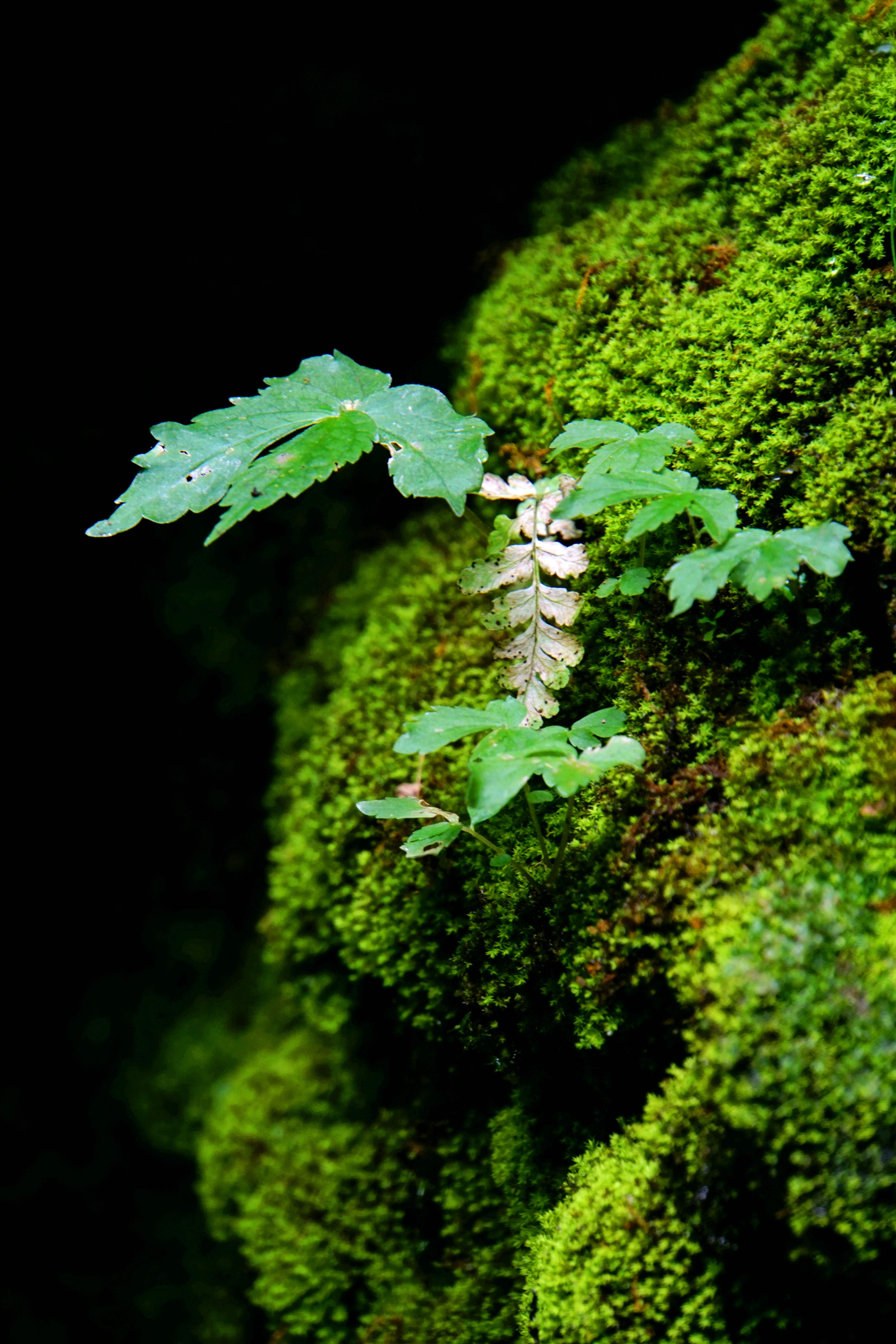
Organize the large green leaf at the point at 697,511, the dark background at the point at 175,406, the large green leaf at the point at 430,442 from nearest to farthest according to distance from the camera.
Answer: the large green leaf at the point at 697,511
the large green leaf at the point at 430,442
the dark background at the point at 175,406

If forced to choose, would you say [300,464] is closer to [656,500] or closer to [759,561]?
[656,500]

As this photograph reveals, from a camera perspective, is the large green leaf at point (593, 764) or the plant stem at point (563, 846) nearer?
the large green leaf at point (593, 764)

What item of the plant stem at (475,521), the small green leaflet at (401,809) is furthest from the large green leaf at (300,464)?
the small green leaflet at (401,809)

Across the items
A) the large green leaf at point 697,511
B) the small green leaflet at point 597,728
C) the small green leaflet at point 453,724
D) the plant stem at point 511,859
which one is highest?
the large green leaf at point 697,511

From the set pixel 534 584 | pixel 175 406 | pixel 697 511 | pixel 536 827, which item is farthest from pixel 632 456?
pixel 175 406

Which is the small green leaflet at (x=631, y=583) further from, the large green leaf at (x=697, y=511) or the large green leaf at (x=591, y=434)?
the large green leaf at (x=591, y=434)

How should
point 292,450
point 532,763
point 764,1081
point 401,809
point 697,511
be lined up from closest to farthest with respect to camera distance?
1. point 764,1081
2. point 532,763
3. point 697,511
4. point 401,809
5. point 292,450

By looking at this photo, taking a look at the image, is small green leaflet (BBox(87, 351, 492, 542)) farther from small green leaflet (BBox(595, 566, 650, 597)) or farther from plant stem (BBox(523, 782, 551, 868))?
plant stem (BBox(523, 782, 551, 868))
